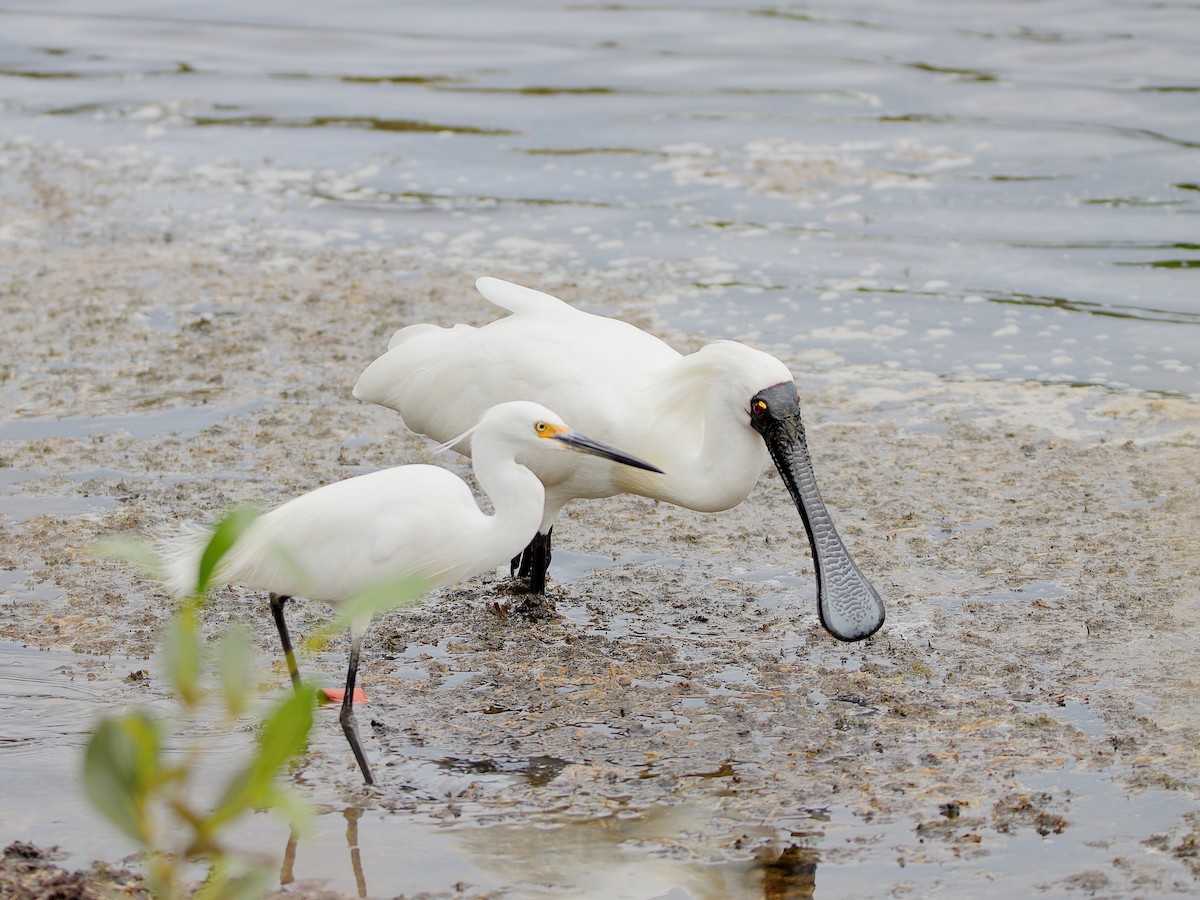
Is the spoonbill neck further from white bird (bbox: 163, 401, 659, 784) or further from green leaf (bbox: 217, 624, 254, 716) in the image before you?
green leaf (bbox: 217, 624, 254, 716)

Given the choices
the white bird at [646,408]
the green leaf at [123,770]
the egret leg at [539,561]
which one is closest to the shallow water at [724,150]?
the white bird at [646,408]

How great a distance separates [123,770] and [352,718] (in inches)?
94.8

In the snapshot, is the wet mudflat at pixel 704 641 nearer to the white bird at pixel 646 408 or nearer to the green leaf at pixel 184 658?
the white bird at pixel 646 408

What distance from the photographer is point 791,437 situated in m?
6.28

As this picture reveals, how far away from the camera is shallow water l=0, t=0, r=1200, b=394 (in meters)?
10.5

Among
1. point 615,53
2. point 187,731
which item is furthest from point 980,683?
point 615,53

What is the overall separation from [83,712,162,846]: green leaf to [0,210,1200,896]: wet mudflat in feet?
5.74

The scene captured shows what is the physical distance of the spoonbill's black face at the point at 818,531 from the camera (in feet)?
19.9

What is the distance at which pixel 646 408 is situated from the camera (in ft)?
21.5

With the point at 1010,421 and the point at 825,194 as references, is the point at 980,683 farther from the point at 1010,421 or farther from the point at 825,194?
the point at 825,194

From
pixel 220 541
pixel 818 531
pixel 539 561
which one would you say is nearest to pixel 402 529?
pixel 539 561

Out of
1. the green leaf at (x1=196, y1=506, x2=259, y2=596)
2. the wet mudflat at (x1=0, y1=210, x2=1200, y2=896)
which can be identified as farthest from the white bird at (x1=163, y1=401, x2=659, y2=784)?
the green leaf at (x1=196, y1=506, x2=259, y2=596)

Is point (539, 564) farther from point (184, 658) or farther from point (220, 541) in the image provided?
point (220, 541)

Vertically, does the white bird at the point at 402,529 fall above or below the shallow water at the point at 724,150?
below
